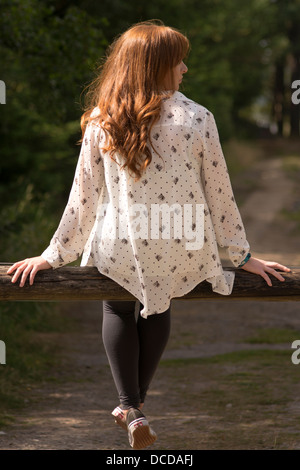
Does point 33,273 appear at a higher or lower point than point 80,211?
lower

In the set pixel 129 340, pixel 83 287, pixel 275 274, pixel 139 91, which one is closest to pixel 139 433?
pixel 129 340

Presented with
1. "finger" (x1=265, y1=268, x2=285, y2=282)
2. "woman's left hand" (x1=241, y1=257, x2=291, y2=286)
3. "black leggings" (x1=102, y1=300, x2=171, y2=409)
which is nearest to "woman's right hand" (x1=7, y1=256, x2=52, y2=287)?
"black leggings" (x1=102, y1=300, x2=171, y2=409)

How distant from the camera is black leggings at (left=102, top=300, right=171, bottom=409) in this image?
141 inches

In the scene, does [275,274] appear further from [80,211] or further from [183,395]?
[183,395]

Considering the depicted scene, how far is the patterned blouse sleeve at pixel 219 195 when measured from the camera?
3414 millimetres

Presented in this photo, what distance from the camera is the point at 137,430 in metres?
3.53

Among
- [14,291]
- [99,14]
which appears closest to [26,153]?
[99,14]

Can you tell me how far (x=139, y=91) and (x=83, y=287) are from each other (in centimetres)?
96

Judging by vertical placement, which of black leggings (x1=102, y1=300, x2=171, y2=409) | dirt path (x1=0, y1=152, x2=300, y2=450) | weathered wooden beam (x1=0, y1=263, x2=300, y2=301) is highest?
weathered wooden beam (x1=0, y1=263, x2=300, y2=301)

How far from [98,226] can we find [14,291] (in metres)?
0.54

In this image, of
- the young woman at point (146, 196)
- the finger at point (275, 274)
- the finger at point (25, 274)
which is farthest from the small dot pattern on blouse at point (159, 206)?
the finger at point (275, 274)

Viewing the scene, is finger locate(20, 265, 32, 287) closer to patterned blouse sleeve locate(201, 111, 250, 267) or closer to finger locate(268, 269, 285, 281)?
patterned blouse sleeve locate(201, 111, 250, 267)

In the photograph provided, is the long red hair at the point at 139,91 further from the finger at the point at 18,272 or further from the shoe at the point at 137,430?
the shoe at the point at 137,430

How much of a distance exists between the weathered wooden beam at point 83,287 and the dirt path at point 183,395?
5.88ft
